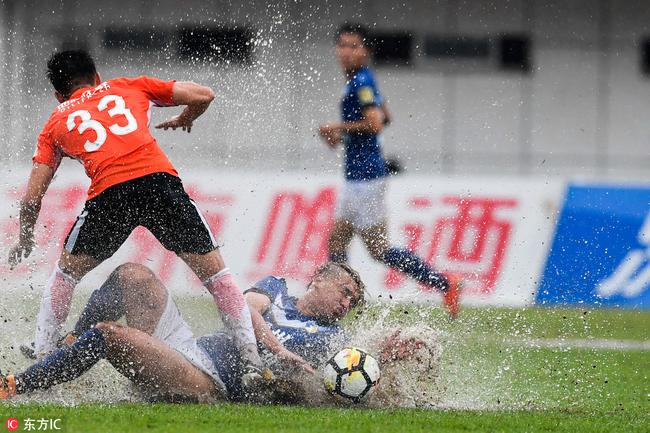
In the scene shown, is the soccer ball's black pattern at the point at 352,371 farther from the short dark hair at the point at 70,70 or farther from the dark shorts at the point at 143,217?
the short dark hair at the point at 70,70

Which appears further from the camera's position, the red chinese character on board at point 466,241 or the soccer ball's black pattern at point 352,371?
the red chinese character on board at point 466,241

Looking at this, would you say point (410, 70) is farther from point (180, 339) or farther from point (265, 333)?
point (180, 339)

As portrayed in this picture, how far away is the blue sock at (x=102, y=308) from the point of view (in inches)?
263

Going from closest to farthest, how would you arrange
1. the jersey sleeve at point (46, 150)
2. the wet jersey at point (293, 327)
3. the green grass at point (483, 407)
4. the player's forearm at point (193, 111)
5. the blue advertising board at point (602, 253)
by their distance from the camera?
the green grass at point (483, 407), the wet jersey at point (293, 327), the jersey sleeve at point (46, 150), the player's forearm at point (193, 111), the blue advertising board at point (602, 253)

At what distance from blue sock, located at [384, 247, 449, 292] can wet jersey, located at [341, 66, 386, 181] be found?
0.73 metres

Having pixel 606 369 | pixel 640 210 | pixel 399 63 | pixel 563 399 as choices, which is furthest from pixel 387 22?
pixel 563 399

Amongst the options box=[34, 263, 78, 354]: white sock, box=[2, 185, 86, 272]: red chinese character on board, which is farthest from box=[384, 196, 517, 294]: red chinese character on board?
box=[34, 263, 78, 354]: white sock

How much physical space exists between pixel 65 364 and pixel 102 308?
537 millimetres

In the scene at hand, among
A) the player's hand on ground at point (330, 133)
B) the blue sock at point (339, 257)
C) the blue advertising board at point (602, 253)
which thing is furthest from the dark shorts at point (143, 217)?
the blue advertising board at point (602, 253)

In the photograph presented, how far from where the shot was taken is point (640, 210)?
14.7 meters

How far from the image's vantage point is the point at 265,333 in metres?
6.82

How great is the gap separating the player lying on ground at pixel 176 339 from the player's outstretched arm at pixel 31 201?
0.72 meters

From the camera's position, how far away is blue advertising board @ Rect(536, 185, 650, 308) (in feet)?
47.7

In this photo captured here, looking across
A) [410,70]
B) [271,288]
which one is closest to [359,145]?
[271,288]
